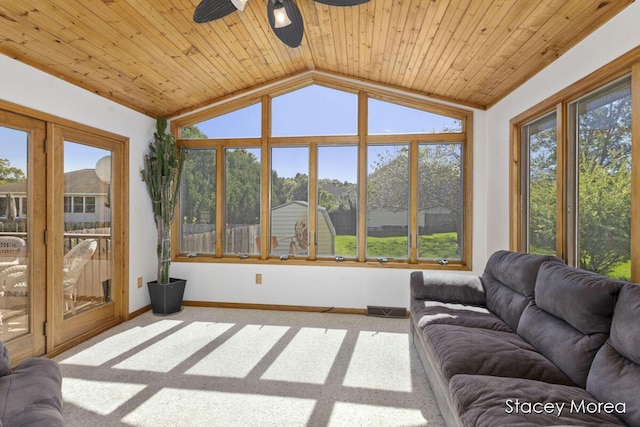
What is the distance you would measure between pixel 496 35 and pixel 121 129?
3799mm

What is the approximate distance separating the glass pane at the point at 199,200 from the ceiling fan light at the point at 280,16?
8.95ft

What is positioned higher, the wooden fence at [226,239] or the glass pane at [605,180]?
the glass pane at [605,180]

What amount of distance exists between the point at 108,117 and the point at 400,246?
3640 millimetres

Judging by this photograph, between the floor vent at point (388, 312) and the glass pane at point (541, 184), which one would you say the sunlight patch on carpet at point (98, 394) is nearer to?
the floor vent at point (388, 312)

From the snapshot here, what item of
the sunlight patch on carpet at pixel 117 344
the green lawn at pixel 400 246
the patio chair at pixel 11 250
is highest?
the patio chair at pixel 11 250

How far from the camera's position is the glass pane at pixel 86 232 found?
3262mm

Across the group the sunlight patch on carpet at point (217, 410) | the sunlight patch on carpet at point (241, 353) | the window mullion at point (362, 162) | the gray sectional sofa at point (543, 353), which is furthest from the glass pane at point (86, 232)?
the gray sectional sofa at point (543, 353)

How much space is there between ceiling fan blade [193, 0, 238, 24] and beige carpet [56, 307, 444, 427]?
8.28ft

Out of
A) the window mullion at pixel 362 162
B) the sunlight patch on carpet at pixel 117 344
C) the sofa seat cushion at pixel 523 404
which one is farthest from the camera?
the window mullion at pixel 362 162

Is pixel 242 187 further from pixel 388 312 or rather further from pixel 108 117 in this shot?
pixel 388 312

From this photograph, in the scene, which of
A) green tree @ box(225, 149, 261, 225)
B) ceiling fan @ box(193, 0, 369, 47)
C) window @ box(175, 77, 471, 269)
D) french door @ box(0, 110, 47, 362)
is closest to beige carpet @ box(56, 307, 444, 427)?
→ french door @ box(0, 110, 47, 362)

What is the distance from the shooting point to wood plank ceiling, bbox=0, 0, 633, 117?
2.36 meters

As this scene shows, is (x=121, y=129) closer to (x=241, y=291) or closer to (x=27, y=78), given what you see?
(x=27, y=78)

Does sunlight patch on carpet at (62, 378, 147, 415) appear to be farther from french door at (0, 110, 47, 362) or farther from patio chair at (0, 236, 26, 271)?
patio chair at (0, 236, 26, 271)
